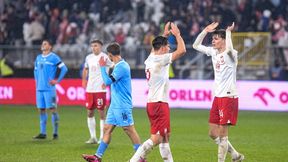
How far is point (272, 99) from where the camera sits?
2738 centimetres

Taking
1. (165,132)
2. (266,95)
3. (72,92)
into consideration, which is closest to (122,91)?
(165,132)

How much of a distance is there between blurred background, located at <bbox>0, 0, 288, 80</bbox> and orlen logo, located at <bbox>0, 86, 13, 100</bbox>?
2.79 ft

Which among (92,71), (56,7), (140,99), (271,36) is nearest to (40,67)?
(92,71)

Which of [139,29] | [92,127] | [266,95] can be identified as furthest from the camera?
[139,29]

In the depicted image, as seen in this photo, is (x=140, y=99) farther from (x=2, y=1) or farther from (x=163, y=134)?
(x=163, y=134)

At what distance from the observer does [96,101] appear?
1786 centimetres

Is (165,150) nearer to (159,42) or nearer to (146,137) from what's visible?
(159,42)

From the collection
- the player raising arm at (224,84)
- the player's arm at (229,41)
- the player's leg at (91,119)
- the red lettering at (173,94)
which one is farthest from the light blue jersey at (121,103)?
the red lettering at (173,94)

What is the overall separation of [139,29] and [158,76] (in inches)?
742

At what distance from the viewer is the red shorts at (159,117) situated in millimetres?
12461

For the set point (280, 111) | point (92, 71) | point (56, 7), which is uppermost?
point (56, 7)

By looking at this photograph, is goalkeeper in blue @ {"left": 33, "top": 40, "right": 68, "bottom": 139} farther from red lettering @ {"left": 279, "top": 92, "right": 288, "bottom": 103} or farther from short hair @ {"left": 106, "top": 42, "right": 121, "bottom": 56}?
red lettering @ {"left": 279, "top": 92, "right": 288, "bottom": 103}

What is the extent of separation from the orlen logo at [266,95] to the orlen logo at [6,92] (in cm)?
1012

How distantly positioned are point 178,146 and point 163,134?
176 inches
